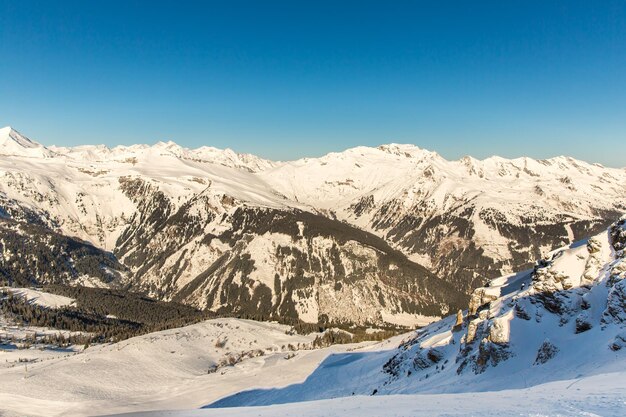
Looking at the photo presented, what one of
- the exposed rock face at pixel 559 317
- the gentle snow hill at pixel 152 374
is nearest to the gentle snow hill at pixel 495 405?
the exposed rock face at pixel 559 317

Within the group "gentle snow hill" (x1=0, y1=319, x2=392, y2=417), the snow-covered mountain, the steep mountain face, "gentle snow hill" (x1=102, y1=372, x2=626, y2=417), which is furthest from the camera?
"gentle snow hill" (x1=0, y1=319, x2=392, y2=417)

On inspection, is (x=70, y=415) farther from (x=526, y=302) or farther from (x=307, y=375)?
(x=526, y=302)

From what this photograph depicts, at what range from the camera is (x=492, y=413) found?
3183 centimetres

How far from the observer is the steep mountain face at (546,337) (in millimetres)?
58125

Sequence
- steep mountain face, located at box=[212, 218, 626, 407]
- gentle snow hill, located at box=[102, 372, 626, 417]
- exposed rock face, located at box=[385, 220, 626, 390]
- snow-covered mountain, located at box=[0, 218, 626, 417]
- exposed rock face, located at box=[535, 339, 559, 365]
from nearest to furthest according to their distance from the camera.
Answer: gentle snow hill, located at box=[102, 372, 626, 417]
snow-covered mountain, located at box=[0, 218, 626, 417]
steep mountain face, located at box=[212, 218, 626, 407]
exposed rock face, located at box=[385, 220, 626, 390]
exposed rock face, located at box=[535, 339, 559, 365]

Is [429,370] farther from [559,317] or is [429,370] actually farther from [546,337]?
[559,317]

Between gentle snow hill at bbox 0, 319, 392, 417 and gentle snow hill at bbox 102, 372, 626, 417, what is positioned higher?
gentle snow hill at bbox 102, 372, 626, 417

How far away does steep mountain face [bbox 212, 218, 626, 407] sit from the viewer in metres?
58.1

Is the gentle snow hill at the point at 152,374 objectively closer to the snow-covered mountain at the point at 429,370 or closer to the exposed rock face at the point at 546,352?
the snow-covered mountain at the point at 429,370

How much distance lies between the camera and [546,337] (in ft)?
225

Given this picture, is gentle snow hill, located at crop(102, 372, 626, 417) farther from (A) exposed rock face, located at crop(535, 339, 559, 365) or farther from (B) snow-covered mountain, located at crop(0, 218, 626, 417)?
(A) exposed rock face, located at crop(535, 339, 559, 365)

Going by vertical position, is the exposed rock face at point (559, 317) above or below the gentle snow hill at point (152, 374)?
above

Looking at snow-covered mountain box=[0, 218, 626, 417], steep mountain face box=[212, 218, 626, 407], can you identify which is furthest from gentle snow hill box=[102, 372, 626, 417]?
steep mountain face box=[212, 218, 626, 407]

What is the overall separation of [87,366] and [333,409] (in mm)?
125860
